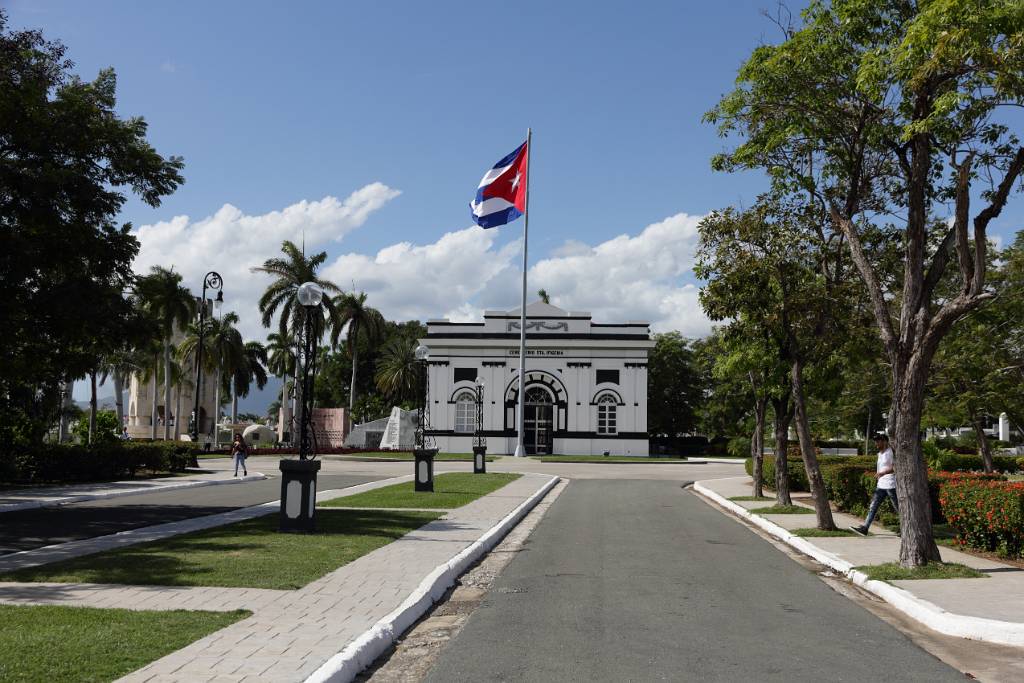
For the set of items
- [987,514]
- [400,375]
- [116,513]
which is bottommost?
[116,513]

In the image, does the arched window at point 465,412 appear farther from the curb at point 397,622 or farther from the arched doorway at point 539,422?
the curb at point 397,622

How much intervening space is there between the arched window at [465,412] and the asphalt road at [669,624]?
4772 cm

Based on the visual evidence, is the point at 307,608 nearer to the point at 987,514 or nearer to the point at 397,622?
the point at 397,622

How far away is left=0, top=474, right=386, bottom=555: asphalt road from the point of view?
13953mm

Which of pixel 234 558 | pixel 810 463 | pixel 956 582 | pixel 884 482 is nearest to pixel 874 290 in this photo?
pixel 956 582

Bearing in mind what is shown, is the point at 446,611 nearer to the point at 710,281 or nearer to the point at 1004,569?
the point at 1004,569

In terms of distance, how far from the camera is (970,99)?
11.4 meters

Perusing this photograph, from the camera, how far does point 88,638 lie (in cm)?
666

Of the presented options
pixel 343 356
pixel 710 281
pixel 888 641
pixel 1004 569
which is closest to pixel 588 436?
pixel 343 356

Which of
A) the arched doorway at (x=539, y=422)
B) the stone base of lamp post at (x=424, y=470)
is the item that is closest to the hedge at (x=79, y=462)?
the stone base of lamp post at (x=424, y=470)

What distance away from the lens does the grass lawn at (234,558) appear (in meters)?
9.64

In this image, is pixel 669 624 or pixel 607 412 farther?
pixel 607 412

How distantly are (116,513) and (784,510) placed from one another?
548 inches

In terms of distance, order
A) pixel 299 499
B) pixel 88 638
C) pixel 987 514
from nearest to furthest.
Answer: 1. pixel 88 638
2. pixel 987 514
3. pixel 299 499
